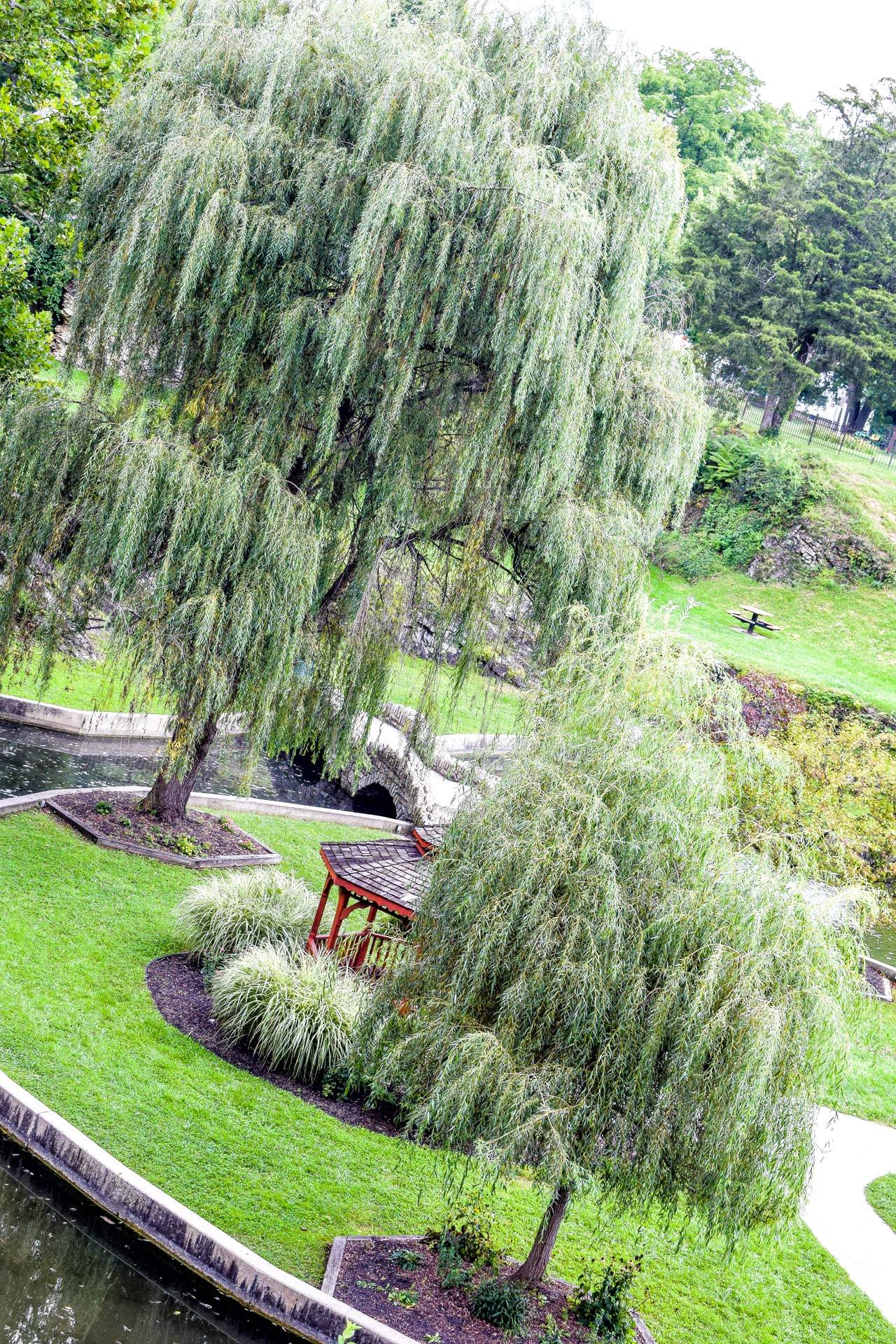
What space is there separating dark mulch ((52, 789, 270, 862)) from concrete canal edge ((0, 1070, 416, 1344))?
6562 millimetres

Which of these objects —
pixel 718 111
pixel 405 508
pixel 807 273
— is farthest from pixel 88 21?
pixel 718 111

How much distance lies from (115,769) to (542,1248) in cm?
1331

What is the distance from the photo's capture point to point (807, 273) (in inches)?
1673

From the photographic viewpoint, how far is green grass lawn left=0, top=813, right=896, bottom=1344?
317 inches

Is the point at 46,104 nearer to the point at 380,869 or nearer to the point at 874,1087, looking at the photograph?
the point at 380,869

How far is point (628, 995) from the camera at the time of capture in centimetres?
632

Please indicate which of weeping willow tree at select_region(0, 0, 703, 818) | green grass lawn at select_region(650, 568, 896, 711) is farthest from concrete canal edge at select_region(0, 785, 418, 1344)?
green grass lawn at select_region(650, 568, 896, 711)

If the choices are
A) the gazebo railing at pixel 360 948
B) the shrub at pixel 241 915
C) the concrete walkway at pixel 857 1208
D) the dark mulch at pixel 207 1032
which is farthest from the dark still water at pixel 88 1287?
the concrete walkway at pixel 857 1208

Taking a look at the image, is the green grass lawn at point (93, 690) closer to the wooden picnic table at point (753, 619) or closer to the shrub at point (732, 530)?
the wooden picnic table at point (753, 619)

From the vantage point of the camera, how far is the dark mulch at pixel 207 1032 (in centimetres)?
984

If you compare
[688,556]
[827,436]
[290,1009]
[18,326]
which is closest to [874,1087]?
[290,1009]

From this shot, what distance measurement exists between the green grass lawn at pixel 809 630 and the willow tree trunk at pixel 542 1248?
85.0ft

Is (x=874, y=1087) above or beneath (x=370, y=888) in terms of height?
beneath

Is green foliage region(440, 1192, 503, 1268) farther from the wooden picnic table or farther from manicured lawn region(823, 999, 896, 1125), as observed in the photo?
the wooden picnic table
